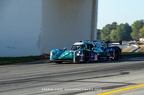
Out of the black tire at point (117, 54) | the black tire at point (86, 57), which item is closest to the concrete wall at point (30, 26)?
the black tire at point (117, 54)

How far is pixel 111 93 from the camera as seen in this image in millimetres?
8586

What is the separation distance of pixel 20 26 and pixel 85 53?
33.6 feet

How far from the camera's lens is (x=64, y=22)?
102 ft

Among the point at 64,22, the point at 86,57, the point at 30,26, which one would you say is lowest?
the point at 86,57

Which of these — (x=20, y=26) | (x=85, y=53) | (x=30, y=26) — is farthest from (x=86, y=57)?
(x=20, y=26)

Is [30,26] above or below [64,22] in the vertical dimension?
below

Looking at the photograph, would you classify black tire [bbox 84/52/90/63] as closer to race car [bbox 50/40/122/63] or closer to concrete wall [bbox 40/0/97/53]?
race car [bbox 50/40/122/63]

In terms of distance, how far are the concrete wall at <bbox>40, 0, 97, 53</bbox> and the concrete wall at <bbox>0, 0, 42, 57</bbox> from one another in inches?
27.2

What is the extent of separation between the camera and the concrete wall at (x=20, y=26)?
2725 centimetres

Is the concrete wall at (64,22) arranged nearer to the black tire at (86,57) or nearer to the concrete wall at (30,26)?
the concrete wall at (30,26)

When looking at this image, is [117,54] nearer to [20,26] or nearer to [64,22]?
[20,26]

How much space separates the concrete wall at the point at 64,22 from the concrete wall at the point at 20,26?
69 centimetres

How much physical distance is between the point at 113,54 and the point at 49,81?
10.9 meters

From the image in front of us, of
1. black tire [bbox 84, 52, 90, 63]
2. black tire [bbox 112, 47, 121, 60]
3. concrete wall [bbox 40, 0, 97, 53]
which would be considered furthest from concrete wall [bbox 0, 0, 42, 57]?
black tire [bbox 84, 52, 90, 63]
